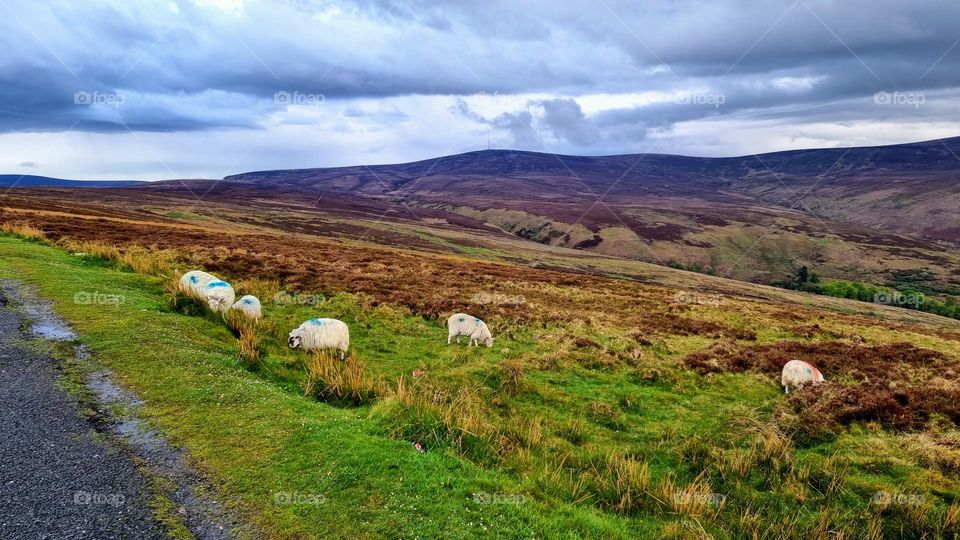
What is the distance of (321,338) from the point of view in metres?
14.9

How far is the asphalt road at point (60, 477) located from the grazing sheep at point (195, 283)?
8747 millimetres

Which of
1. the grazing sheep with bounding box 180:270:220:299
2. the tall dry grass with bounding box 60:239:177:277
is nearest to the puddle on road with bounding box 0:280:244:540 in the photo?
the grazing sheep with bounding box 180:270:220:299

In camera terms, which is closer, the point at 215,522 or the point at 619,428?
the point at 215,522

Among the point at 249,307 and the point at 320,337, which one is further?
the point at 249,307

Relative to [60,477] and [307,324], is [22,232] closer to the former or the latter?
[307,324]

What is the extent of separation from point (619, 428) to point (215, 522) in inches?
364

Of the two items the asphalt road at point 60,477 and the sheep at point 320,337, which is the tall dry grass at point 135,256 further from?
the asphalt road at point 60,477

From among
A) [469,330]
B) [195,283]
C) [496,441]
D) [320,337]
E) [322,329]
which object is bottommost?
[496,441]

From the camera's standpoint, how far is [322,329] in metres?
15.0

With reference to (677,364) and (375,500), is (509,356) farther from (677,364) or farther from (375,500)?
(375,500)

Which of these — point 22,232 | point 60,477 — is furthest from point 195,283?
point 22,232

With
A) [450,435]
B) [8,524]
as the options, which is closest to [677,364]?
[450,435]

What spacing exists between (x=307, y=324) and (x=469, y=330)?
5.98 meters

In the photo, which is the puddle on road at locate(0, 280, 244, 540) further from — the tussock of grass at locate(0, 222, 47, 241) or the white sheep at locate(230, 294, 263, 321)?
the tussock of grass at locate(0, 222, 47, 241)
